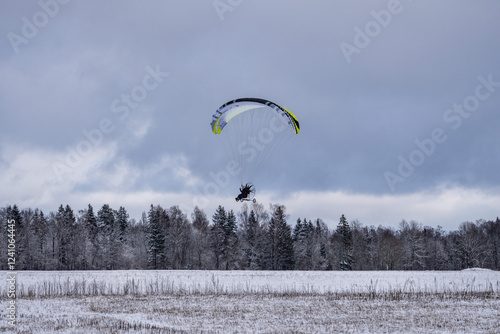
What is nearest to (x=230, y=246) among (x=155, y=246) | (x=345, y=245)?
(x=155, y=246)

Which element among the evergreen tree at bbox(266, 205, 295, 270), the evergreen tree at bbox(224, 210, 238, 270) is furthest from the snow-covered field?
the evergreen tree at bbox(224, 210, 238, 270)

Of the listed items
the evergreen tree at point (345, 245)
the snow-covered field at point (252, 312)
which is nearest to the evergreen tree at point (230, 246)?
the evergreen tree at point (345, 245)

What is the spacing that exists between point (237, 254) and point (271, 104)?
203 feet

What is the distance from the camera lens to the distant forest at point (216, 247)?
83312mm

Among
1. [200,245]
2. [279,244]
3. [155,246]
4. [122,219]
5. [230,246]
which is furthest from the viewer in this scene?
[122,219]

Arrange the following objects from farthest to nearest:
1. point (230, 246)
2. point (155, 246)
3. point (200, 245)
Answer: point (200, 245) < point (230, 246) < point (155, 246)

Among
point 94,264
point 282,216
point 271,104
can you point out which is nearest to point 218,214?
point 282,216

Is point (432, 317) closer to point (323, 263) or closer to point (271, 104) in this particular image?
point (271, 104)

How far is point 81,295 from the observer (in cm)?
3053

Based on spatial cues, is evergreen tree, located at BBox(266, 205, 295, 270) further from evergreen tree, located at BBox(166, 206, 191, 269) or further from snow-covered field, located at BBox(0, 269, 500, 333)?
snow-covered field, located at BBox(0, 269, 500, 333)

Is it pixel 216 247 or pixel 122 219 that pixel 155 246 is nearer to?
pixel 216 247

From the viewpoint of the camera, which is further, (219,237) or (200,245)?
(200,245)

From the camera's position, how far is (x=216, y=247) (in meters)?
92.4

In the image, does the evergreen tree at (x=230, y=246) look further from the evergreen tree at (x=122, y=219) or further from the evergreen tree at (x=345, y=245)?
the evergreen tree at (x=122, y=219)
